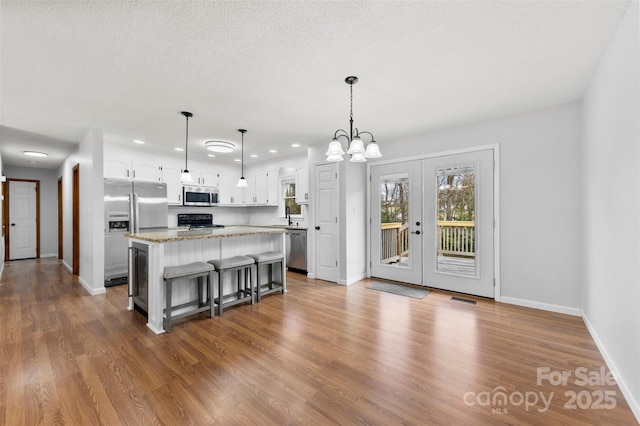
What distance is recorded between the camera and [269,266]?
4250 millimetres

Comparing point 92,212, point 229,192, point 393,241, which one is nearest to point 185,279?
point 92,212

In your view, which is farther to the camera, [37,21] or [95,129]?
[95,129]

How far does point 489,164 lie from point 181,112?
13.5 feet

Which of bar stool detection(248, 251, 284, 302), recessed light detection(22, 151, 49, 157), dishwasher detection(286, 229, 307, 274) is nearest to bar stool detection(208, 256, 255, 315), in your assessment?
bar stool detection(248, 251, 284, 302)

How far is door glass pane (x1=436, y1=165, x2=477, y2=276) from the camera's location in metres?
3.89

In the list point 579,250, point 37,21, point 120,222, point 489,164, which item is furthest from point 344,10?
point 120,222

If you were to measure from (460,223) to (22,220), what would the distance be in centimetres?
1021

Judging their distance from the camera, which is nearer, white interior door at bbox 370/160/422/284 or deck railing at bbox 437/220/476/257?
deck railing at bbox 437/220/476/257

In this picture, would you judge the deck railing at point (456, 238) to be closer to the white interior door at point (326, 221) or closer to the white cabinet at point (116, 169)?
the white interior door at point (326, 221)

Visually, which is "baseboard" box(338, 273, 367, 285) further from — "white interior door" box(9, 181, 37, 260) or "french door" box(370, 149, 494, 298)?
"white interior door" box(9, 181, 37, 260)

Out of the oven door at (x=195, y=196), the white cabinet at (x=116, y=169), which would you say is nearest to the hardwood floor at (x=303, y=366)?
the white cabinet at (x=116, y=169)

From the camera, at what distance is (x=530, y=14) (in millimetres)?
1734

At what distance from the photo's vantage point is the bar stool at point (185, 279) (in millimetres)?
2818

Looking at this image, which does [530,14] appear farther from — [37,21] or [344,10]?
[37,21]
